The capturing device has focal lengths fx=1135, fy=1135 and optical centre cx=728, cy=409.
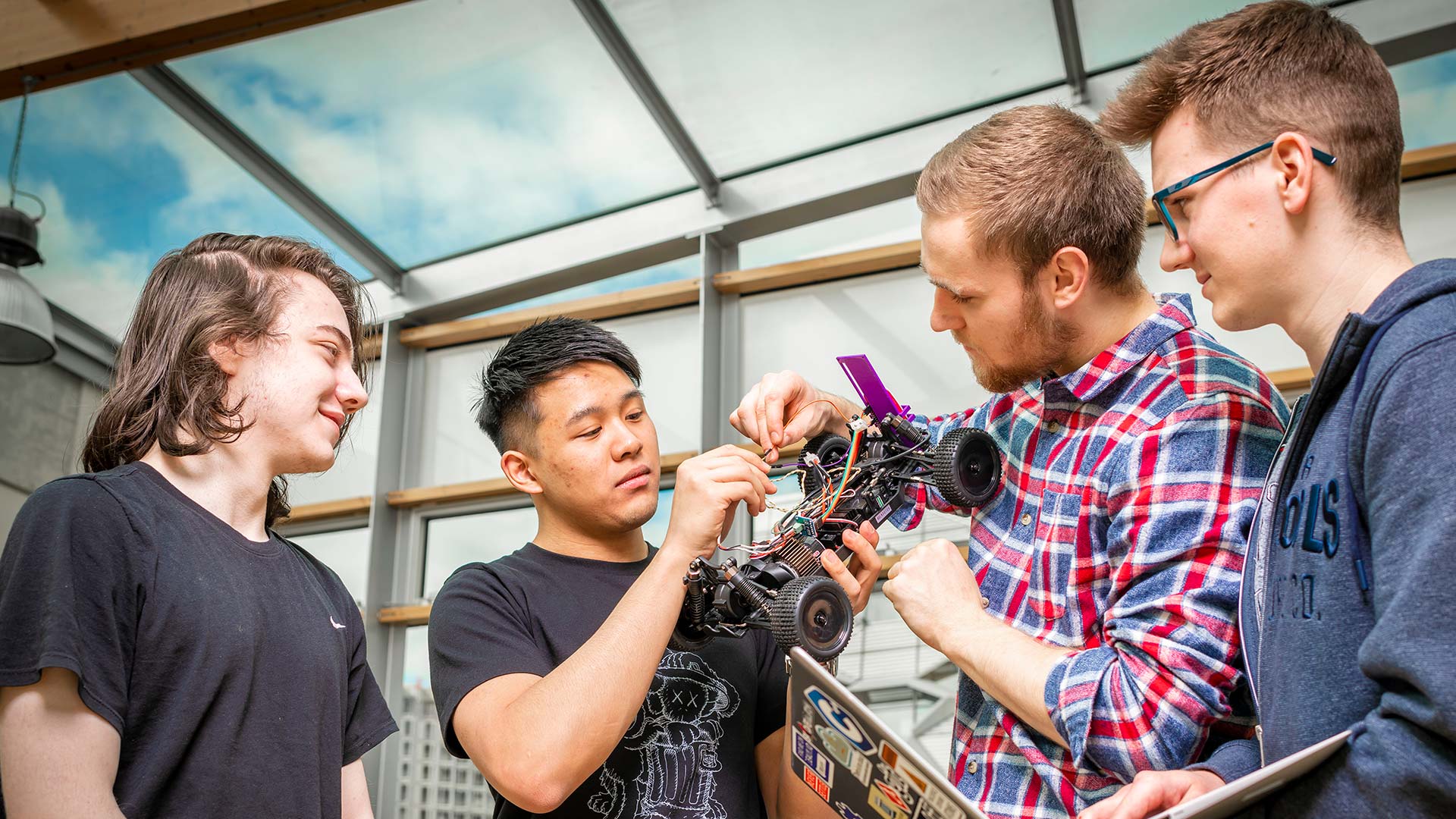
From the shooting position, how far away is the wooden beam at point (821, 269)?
5605 mm

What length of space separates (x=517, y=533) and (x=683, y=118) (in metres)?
2.45

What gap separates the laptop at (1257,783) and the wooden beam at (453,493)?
16.0 feet

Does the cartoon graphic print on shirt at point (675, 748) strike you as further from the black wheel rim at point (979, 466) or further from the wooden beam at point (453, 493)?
the wooden beam at point (453, 493)

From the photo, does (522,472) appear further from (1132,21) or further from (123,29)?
(1132,21)

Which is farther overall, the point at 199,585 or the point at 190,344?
the point at 190,344

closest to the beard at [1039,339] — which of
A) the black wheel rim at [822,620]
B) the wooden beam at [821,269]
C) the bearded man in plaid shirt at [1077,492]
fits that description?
the bearded man in plaid shirt at [1077,492]

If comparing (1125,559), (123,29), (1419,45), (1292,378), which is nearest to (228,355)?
(1125,559)

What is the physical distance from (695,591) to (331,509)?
5.36 m

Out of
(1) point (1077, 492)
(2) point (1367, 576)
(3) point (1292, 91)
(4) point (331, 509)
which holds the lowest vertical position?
(2) point (1367, 576)

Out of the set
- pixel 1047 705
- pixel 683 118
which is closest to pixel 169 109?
pixel 683 118

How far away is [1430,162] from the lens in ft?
15.3

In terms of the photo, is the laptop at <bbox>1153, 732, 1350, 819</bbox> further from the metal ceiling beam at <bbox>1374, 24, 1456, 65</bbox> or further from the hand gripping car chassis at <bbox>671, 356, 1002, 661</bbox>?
the metal ceiling beam at <bbox>1374, 24, 1456, 65</bbox>

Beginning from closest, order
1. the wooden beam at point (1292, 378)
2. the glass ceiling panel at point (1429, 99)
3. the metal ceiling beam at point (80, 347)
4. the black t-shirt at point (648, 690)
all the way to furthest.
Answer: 1. the black t-shirt at point (648, 690)
2. the wooden beam at point (1292, 378)
3. the glass ceiling panel at point (1429, 99)
4. the metal ceiling beam at point (80, 347)

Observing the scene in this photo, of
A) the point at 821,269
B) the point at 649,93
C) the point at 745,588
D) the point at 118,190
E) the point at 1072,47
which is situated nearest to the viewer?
the point at 745,588
